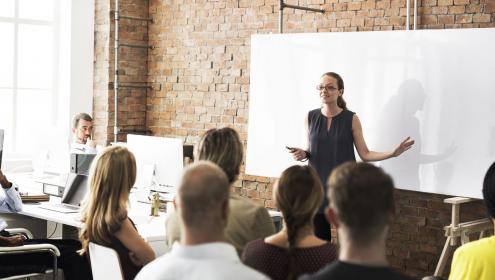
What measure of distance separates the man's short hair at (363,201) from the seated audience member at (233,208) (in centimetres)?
125

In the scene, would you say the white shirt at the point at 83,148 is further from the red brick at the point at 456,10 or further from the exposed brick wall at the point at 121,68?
the red brick at the point at 456,10

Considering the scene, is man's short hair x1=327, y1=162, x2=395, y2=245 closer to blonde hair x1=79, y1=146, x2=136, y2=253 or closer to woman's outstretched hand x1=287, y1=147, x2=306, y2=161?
blonde hair x1=79, y1=146, x2=136, y2=253

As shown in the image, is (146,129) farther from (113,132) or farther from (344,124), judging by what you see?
(344,124)

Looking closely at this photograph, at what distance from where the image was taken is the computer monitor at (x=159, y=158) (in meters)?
5.40

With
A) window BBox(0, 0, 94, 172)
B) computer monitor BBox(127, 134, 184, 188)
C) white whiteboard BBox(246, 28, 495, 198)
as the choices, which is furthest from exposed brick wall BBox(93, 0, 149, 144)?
computer monitor BBox(127, 134, 184, 188)

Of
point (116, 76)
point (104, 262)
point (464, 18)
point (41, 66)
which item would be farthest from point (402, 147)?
point (41, 66)

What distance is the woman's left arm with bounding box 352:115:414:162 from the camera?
561cm

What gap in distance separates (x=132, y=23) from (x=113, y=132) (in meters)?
1.28

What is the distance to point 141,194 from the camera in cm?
580

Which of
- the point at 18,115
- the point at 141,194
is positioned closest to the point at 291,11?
the point at 141,194

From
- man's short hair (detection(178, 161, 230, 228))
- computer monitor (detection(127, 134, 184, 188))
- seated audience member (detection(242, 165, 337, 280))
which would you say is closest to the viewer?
man's short hair (detection(178, 161, 230, 228))

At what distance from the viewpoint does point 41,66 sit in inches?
349

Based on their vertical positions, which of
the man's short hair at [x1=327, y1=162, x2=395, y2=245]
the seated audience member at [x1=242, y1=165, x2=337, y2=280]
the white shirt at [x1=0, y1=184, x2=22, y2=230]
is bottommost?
the white shirt at [x1=0, y1=184, x2=22, y2=230]

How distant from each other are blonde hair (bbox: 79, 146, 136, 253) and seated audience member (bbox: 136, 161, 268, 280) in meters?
1.48
